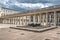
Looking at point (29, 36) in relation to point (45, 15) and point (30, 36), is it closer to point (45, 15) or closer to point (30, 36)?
point (30, 36)

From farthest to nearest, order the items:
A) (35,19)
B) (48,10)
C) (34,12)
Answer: (35,19) < (34,12) < (48,10)

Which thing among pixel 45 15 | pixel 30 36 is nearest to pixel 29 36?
pixel 30 36

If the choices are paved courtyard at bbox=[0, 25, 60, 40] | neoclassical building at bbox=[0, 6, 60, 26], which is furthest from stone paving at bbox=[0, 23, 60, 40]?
neoclassical building at bbox=[0, 6, 60, 26]

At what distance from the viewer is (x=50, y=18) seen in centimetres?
4706

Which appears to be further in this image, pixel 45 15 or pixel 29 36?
pixel 45 15

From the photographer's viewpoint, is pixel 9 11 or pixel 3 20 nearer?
pixel 3 20

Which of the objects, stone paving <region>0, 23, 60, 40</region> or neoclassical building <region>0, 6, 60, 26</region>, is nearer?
stone paving <region>0, 23, 60, 40</region>

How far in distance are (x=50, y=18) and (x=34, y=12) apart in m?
9.20

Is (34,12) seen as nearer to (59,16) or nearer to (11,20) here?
(59,16)

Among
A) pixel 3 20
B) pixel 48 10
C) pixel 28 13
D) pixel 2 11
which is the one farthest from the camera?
pixel 2 11

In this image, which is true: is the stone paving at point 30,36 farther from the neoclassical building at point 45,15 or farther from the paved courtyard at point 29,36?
the neoclassical building at point 45,15

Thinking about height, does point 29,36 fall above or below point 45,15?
below

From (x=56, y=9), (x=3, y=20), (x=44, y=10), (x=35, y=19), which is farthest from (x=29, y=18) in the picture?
(x=56, y=9)

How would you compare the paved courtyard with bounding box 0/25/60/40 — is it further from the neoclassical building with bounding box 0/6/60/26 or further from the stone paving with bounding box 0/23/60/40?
the neoclassical building with bounding box 0/6/60/26
